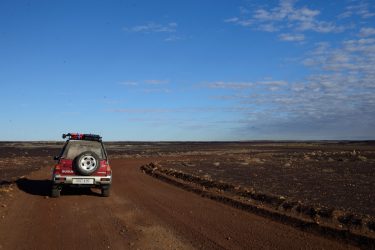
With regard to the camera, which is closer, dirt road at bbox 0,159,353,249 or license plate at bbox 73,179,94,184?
dirt road at bbox 0,159,353,249

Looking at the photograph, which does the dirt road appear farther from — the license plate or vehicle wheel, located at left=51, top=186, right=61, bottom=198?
the license plate

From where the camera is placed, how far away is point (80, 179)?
14.8 m

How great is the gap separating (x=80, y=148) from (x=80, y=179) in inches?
55.4

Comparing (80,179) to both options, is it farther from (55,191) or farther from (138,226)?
(138,226)

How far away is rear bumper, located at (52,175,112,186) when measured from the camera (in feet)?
47.9

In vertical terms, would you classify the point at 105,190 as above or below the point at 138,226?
above

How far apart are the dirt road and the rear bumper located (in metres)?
0.57

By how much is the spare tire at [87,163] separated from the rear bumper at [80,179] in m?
0.25

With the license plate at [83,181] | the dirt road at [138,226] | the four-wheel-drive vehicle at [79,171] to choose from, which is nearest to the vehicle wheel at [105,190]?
the four-wheel-drive vehicle at [79,171]

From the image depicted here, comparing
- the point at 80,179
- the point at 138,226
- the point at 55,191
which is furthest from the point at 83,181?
the point at 138,226

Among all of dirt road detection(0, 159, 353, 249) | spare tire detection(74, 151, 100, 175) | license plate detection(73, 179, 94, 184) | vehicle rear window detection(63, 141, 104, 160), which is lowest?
dirt road detection(0, 159, 353, 249)

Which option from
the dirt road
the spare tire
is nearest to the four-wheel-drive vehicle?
the spare tire

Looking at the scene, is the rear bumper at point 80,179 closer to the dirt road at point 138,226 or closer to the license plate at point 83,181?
the license plate at point 83,181

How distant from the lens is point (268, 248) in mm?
8125
